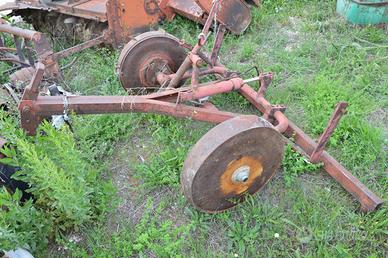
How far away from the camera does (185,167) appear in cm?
244

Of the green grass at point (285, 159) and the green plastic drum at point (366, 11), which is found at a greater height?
the green plastic drum at point (366, 11)

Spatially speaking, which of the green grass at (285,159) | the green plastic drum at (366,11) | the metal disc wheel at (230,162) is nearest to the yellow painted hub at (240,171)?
the metal disc wheel at (230,162)

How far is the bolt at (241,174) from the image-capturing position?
8.26ft

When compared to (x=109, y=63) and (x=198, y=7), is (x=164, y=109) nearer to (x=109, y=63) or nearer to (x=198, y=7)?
(x=109, y=63)

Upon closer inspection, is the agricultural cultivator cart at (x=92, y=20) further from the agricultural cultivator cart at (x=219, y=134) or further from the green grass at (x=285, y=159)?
the agricultural cultivator cart at (x=219, y=134)

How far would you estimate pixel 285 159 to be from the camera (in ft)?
10.1

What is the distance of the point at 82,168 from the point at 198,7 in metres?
2.82

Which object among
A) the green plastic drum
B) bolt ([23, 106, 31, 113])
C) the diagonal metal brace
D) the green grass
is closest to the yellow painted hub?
the green grass

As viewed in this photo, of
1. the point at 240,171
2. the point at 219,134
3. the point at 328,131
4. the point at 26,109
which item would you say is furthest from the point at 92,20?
the point at 328,131

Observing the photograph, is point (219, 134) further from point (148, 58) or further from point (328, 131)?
point (148, 58)

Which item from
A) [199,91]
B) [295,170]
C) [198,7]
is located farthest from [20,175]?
[198,7]

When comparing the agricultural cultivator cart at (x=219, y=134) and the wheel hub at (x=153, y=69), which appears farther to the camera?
the wheel hub at (x=153, y=69)

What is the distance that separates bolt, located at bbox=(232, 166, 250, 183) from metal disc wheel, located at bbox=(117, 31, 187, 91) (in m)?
1.40

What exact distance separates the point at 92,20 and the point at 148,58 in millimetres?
1420
